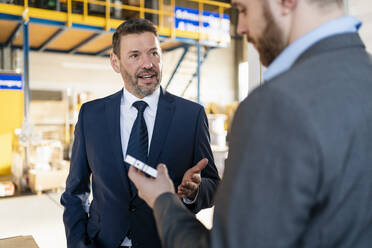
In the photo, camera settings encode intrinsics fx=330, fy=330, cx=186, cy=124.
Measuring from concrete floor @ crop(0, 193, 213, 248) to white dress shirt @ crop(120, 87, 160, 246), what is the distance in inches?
109

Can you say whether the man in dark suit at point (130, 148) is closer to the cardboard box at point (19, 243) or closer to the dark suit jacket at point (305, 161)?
the cardboard box at point (19, 243)

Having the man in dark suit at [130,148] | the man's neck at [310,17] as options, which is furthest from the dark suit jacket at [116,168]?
the man's neck at [310,17]

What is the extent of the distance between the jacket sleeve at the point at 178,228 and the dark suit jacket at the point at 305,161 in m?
0.03

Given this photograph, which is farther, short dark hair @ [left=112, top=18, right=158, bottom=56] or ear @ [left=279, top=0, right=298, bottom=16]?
short dark hair @ [left=112, top=18, right=158, bottom=56]

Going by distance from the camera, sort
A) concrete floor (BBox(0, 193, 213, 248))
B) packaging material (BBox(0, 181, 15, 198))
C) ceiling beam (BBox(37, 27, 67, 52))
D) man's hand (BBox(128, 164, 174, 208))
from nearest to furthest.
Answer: man's hand (BBox(128, 164, 174, 208)) < concrete floor (BBox(0, 193, 213, 248)) < packaging material (BBox(0, 181, 15, 198)) < ceiling beam (BBox(37, 27, 67, 52))

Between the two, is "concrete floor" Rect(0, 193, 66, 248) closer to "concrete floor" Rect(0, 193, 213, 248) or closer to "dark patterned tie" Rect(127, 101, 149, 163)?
"concrete floor" Rect(0, 193, 213, 248)

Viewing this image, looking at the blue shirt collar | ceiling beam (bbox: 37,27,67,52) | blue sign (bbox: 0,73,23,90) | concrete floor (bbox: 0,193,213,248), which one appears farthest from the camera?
ceiling beam (bbox: 37,27,67,52)

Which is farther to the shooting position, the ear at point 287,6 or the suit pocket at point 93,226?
the suit pocket at point 93,226

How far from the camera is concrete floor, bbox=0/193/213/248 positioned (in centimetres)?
457

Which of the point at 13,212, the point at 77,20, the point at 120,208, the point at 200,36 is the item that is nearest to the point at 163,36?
the point at 200,36

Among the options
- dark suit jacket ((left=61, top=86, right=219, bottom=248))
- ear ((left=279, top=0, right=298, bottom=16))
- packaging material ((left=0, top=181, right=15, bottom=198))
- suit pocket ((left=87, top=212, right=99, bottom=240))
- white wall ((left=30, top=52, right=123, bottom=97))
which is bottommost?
packaging material ((left=0, top=181, right=15, bottom=198))

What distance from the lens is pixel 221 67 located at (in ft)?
49.8

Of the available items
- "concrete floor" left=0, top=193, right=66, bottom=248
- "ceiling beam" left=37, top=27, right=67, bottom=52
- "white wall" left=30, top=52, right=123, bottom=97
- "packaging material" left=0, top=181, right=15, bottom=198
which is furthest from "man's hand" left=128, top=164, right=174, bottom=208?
"white wall" left=30, top=52, right=123, bottom=97

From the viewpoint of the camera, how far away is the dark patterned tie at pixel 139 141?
1.82 metres
